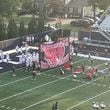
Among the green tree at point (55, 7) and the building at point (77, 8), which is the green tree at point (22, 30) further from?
the building at point (77, 8)

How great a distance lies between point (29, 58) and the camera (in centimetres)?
3981

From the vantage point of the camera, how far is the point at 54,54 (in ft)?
132

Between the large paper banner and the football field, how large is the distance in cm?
70

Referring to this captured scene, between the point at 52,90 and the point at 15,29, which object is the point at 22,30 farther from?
the point at 52,90

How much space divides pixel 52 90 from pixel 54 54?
6.94 m

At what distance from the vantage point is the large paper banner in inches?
1540

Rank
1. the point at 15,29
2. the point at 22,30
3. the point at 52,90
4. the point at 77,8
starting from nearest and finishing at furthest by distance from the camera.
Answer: the point at 52,90
the point at 15,29
the point at 22,30
the point at 77,8

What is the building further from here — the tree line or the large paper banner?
the large paper banner

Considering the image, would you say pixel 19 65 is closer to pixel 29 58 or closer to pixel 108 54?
pixel 29 58

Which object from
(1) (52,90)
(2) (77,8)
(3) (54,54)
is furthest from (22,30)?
(2) (77,8)

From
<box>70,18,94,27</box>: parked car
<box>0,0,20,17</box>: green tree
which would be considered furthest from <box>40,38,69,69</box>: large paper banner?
<box>70,18,94,27</box>: parked car

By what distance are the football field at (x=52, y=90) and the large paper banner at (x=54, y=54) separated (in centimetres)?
70

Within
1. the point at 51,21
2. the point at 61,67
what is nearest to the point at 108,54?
the point at 61,67

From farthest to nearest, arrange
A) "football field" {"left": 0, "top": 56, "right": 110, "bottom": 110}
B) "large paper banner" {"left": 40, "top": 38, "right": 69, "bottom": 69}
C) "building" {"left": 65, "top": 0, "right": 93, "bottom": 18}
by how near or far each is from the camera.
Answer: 1. "building" {"left": 65, "top": 0, "right": 93, "bottom": 18}
2. "large paper banner" {"left": 40, "top": 38, "right": 69, "bottom": 69}
3. "football field" {"left": 0, "top": 56, "right": 110, "bottom": 110}
